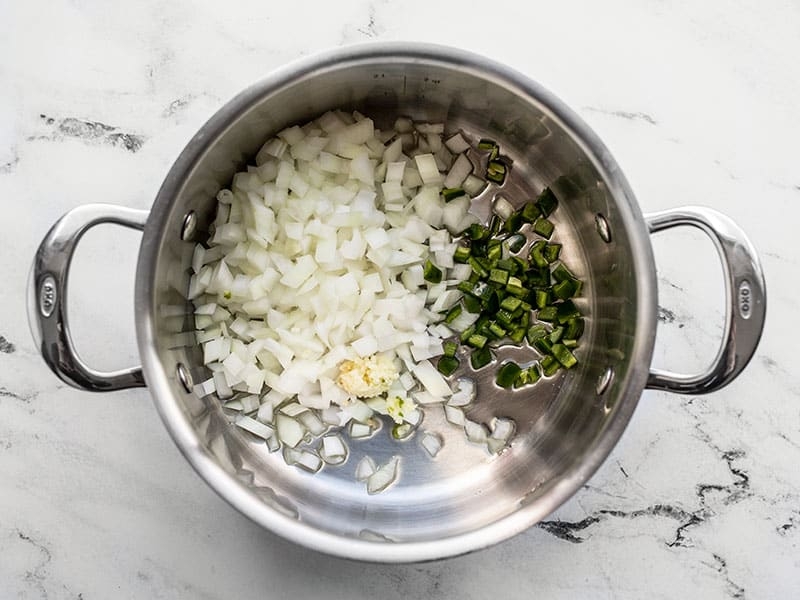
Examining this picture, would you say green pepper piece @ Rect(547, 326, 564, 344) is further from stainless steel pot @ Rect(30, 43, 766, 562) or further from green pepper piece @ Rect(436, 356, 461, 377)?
green pepper piece @ Rect(436, 356, 461, 377)

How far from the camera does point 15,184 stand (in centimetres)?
142

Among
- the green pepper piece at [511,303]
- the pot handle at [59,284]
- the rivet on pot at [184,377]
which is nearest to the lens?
the pot handle at [59,284]

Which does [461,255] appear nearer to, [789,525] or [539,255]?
[539,255]

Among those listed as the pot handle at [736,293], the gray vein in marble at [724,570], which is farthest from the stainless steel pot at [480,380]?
→ the gray vein in marble at [724,570]

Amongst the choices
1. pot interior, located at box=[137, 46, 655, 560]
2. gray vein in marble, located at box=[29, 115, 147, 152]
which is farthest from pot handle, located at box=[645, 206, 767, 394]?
gray vein in marble, located at box=[29, 115, 147, 152]

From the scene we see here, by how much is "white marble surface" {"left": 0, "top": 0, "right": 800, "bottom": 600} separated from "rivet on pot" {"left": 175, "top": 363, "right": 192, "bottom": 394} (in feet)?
0.47

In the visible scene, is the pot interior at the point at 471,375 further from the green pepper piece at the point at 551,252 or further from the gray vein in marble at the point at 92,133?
the gray vein in marble at the point at 92,133

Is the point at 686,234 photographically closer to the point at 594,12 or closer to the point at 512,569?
the point at 594,12

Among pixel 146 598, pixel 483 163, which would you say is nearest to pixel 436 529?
pixel 146 598

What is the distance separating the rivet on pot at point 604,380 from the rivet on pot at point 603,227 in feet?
0.73

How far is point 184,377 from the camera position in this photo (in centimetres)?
130

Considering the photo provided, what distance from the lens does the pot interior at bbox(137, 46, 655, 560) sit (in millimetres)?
1160

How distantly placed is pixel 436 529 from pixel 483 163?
0.67 meters

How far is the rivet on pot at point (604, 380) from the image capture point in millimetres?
1307
